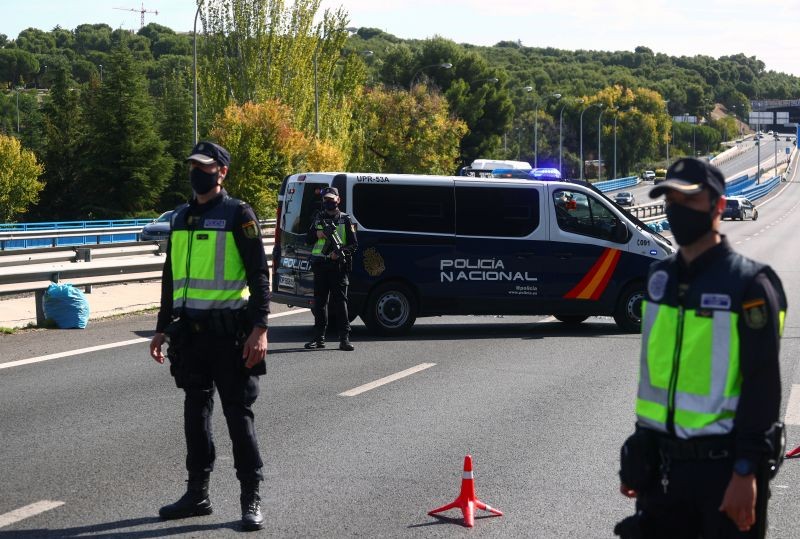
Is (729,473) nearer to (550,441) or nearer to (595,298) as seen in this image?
(550,441)

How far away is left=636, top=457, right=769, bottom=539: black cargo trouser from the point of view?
365cm

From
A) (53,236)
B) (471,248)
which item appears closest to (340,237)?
(471,248)

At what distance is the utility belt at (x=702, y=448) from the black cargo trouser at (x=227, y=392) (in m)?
2.77

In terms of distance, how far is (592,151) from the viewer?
160125mm

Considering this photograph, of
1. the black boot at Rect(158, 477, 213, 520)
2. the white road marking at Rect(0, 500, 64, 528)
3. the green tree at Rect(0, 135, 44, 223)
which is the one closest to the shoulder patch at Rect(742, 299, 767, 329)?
the black boot at Rect(158, 477, 213, 520)

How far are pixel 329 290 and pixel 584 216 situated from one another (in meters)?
3.78

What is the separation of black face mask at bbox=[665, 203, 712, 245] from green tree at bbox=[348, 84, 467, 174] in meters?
58.8

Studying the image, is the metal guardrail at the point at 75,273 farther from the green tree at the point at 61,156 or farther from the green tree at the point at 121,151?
the green tree at the point at 61,156

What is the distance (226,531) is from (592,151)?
15746 cm

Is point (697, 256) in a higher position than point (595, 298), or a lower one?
higher

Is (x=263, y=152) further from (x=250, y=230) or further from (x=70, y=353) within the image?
(x=250, y=230)

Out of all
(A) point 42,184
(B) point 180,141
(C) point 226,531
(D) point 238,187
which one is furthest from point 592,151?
(C) point 226,531

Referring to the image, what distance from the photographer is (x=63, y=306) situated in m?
15.1

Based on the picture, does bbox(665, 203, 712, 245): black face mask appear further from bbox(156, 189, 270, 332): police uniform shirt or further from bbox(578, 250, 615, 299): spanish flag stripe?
bbox(578, 250, 615, 299): spanish flag stripe
